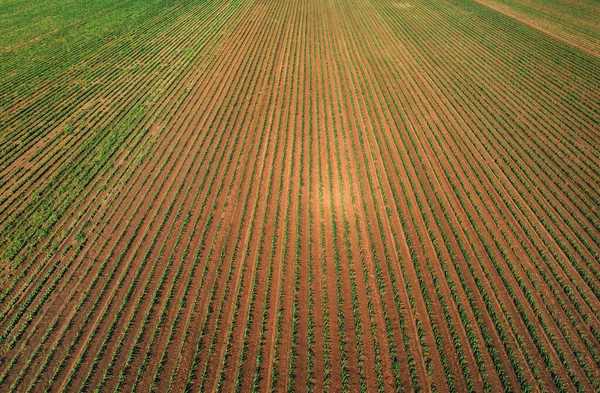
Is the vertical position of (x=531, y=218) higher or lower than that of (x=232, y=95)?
lower

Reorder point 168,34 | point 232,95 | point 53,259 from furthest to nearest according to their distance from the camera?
1. point 168,34
2. point 232,95
3. point 53,259

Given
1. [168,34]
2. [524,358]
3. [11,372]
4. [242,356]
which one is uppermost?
[168,34]

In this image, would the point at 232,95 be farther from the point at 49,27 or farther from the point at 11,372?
the point at 49,27

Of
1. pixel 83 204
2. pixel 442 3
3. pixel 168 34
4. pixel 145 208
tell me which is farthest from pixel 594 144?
pixel 168 34

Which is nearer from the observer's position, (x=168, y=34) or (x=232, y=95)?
(x=232, y=95)

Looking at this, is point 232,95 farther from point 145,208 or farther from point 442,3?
point 442,3

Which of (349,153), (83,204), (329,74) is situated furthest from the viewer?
(329,74)
